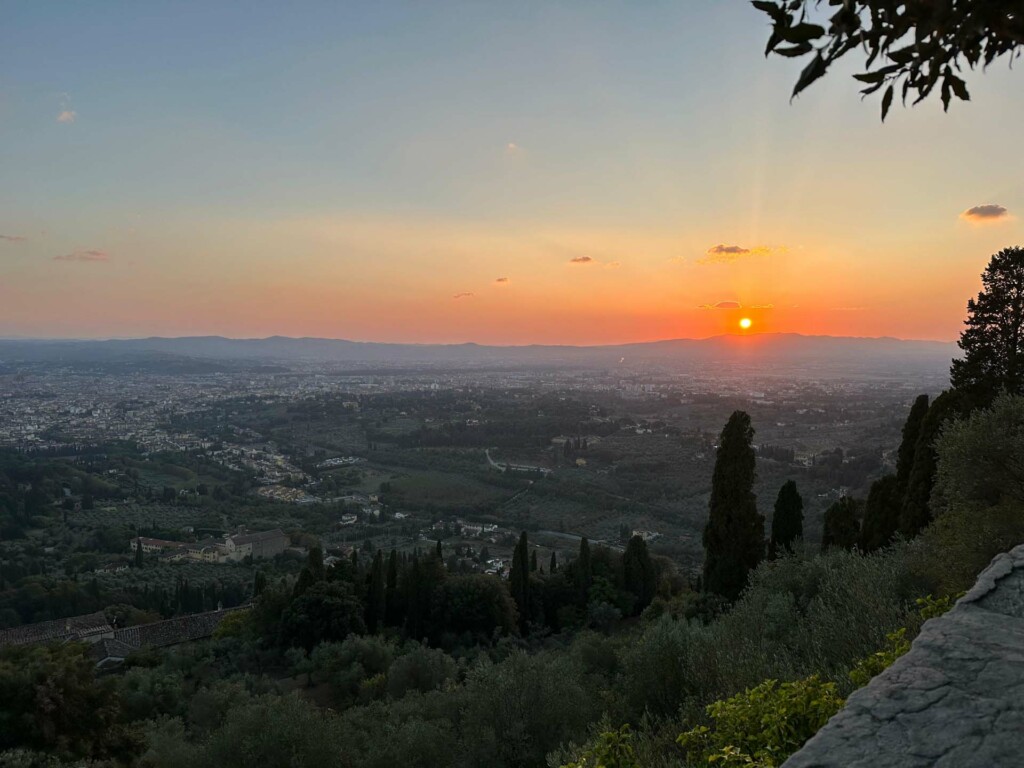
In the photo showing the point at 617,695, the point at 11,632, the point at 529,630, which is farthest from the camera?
the point at 11,632

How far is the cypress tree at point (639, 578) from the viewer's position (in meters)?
20.4

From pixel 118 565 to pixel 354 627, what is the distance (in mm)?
24822

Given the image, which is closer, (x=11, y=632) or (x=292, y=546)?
(x=11, y=632)

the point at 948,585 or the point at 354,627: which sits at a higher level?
the point at 948,585

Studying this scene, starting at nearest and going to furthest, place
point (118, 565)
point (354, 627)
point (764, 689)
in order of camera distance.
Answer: point (764, 689)
point (354, 627)
point (118, 565)

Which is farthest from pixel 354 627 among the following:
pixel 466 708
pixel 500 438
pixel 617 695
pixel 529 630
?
pixel 500 438

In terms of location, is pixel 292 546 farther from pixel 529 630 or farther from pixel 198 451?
pixel 198 451

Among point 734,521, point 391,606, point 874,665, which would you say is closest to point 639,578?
point 734,521

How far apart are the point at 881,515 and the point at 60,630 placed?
92.8 ft

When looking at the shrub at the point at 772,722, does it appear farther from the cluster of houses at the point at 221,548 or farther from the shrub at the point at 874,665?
the cluster of houses at the point at 221,548

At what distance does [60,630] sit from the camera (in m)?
23.2

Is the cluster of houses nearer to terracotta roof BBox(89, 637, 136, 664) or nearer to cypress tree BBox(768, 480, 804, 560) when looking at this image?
terracotta roof BBox(89, 637, 136, 664)

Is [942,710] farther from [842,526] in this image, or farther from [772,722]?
[842,526]

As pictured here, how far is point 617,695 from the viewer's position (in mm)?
8555
